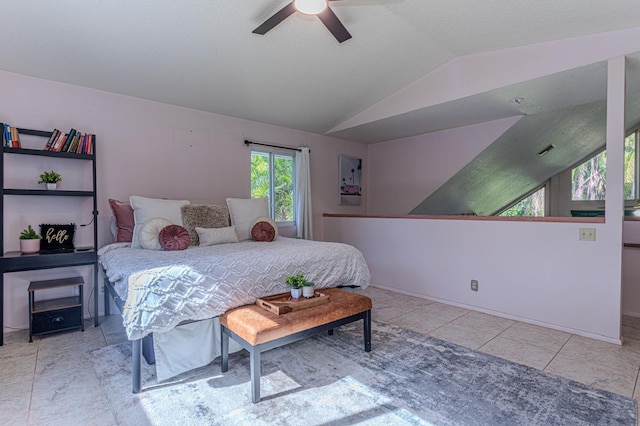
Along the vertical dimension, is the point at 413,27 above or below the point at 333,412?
above

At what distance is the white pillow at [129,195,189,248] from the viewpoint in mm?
3012

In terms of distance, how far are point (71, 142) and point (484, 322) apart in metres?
4.24

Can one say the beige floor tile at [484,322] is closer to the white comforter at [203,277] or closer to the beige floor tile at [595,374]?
the beige floor tile at [595,374]

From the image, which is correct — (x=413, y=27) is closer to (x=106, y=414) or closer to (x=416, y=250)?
(x=416, y=250)

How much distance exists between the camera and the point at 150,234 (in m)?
2.87

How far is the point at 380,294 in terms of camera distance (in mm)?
4133

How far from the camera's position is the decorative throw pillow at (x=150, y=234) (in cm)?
284

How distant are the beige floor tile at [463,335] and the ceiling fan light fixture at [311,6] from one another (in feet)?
8.74

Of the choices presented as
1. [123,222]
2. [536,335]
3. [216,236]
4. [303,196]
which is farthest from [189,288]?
[303,196]

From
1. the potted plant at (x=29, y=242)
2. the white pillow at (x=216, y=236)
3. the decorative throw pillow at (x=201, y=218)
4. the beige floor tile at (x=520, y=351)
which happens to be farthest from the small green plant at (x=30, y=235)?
the beige floor tile at (x=520, y=351)

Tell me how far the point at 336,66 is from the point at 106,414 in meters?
3.37

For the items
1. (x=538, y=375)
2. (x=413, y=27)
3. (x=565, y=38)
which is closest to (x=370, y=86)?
(x=413, y=27)

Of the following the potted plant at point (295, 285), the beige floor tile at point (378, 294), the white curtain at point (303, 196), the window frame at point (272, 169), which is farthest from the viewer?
the white curtain at point (303, 196)

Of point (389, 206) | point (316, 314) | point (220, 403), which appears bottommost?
point (220, 403)
